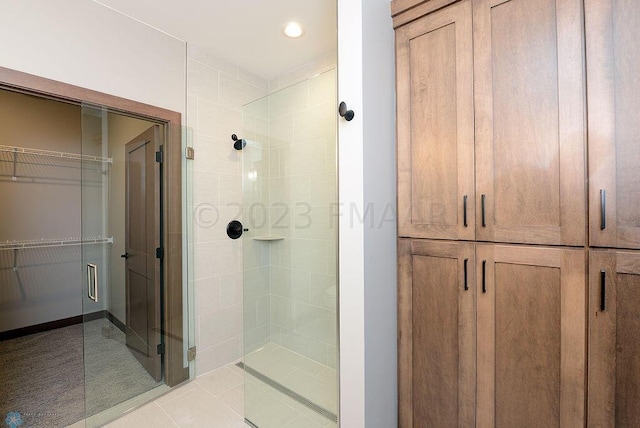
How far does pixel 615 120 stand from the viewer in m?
0.89

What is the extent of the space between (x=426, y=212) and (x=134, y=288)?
2173mm

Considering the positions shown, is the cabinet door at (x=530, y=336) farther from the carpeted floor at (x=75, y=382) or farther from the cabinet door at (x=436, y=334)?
the carpeted floor at (x=75, y=382)

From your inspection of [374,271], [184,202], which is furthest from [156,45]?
[374,271]

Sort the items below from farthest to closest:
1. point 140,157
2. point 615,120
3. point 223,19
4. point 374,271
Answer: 1. point 140,157
2. point 223,19
3. point 374,271
4. point 615,120

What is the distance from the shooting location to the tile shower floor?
1667 mm

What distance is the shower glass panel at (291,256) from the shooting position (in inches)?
64.9

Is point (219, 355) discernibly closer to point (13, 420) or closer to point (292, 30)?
point (13, 420)

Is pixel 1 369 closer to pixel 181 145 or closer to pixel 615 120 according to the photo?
pixel 181 145

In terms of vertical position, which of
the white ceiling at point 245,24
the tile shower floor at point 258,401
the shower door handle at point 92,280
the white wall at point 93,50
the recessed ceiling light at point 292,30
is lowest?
the tile shower floor at point 258,401

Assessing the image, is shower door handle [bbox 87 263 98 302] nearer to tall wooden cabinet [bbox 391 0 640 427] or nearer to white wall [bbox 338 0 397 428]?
white wall [bbox 338 0 397 428]

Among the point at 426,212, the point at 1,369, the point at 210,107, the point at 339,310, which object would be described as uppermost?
the point at 210,107

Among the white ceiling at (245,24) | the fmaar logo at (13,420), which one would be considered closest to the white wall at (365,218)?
the white ceiling at (245,24)

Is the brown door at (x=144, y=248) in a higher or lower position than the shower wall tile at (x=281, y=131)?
lower

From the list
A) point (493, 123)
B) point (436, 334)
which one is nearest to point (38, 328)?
point (436, 334)
